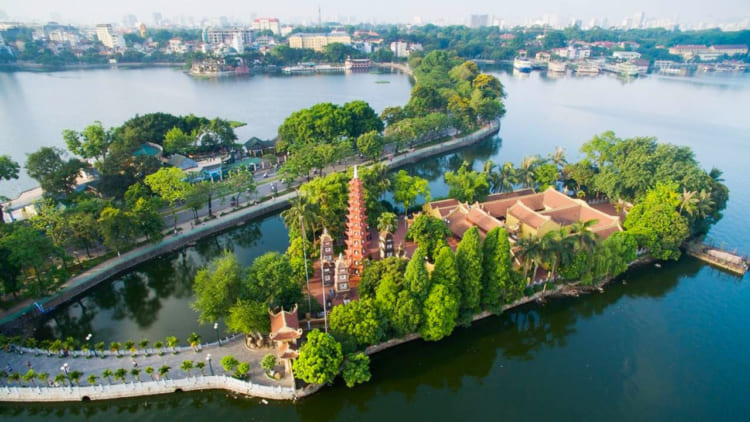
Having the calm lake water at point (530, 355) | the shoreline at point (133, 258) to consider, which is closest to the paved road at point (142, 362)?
the calm lake water at point (530, 355)

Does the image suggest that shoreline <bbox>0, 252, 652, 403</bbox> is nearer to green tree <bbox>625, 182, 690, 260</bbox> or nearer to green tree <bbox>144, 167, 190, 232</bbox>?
green tree <bbox>144, 167, 190, 232</bbox>

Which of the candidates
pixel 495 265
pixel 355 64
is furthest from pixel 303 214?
pixel 355 64

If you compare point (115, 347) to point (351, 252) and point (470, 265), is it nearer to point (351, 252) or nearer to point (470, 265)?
point (351, 252)

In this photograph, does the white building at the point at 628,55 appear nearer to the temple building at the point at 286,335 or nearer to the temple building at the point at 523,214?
the temple building at the point at 523,214

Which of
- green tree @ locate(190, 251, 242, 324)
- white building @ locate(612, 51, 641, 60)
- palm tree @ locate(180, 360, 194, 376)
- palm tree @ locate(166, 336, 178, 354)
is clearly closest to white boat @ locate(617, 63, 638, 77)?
white building @ locate(612, 51, 641, 60)

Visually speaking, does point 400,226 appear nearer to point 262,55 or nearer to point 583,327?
point 583,327

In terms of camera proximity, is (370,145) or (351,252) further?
(370,145)

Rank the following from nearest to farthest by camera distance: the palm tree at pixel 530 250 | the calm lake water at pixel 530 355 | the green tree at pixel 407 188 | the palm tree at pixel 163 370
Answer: the palm tree at pixel 163 370 → the calm lake water at pixel 530 355 → the palm tree at pixel 530 250 → the green tree at pixel 407 188

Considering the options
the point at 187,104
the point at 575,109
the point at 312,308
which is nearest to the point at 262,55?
the point at 187,104
